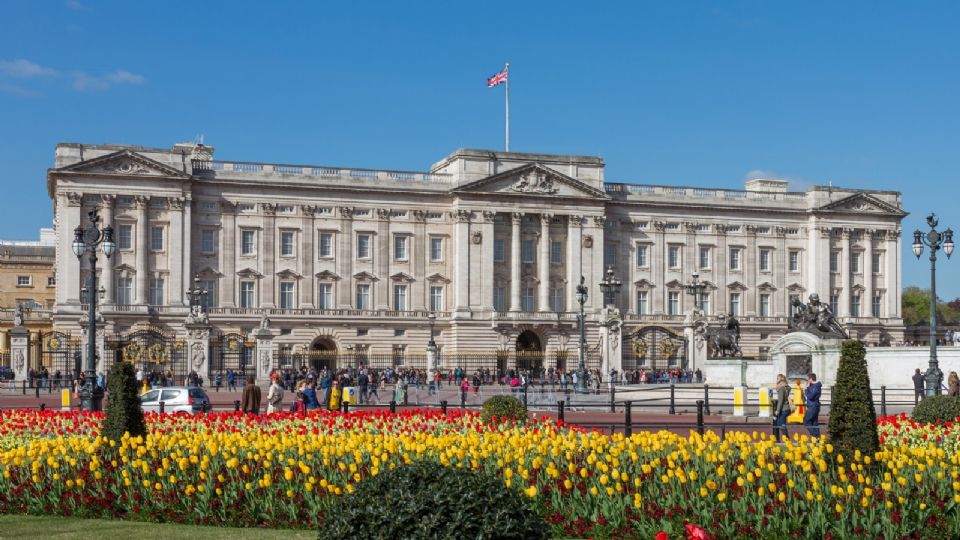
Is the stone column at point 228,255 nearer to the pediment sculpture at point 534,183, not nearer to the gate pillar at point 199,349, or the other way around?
the gate pillar at point 199,349

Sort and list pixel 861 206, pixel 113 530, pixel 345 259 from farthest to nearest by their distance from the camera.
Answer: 1. pixel 861 206
2. pixel 345 259
3. pixel 113 530

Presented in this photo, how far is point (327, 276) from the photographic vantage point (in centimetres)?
8144

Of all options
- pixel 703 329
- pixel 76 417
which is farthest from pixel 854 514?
pixel 703 329

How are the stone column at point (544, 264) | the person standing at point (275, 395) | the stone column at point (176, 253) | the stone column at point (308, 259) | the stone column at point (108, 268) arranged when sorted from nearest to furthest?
the person standing at point (275, 395)
the stone column at point (108, 268)
the stone column at point (176, 253)
the stone column at point (308, 259)
the stone column at point (544, 264)

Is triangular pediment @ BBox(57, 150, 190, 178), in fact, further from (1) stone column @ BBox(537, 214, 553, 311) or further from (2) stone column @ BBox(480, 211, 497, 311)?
(1) stone column @ BBox(537, 214, 553, 311)

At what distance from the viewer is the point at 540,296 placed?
278ft

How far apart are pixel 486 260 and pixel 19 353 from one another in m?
33.1

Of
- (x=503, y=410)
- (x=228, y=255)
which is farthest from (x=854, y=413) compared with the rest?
(x=228, y=255)

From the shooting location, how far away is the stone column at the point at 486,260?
8244 cm

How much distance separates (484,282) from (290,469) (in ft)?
221

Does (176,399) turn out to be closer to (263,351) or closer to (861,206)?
(263,351)

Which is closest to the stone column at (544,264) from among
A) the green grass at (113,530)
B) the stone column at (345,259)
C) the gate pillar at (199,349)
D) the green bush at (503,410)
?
the stone column at (345,259)

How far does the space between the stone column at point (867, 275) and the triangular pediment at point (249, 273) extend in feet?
145

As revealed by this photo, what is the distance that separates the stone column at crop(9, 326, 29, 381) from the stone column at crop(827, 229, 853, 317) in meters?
57.9
